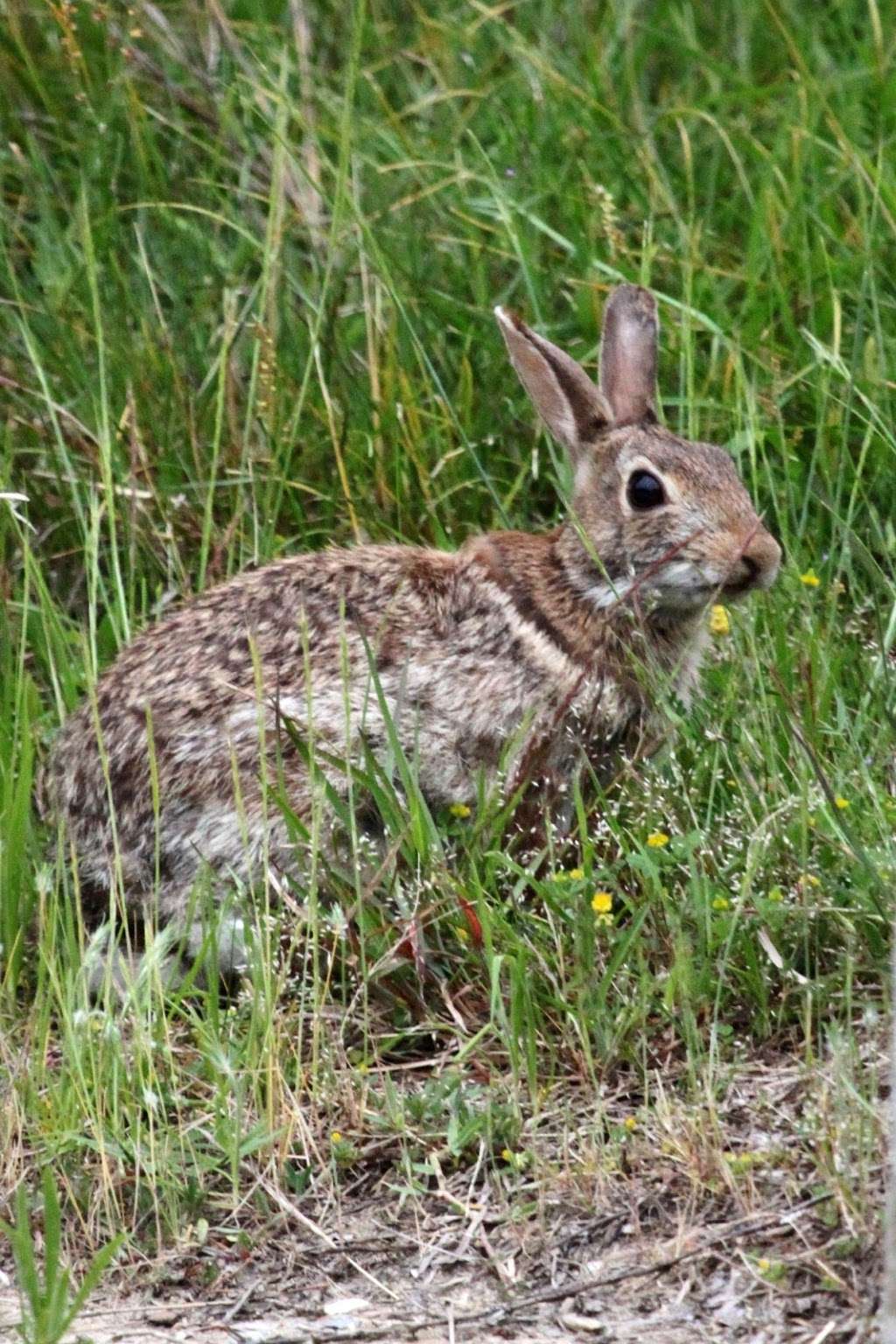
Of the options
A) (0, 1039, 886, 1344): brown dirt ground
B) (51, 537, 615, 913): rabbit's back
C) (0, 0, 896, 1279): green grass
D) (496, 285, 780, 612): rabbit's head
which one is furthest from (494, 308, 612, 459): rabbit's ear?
(0, 1039, 886, 1344): brown dirt ground

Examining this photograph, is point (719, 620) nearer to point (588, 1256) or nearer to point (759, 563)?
point (759, 563)

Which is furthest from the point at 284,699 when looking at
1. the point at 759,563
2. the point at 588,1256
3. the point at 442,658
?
the point at 588,1256

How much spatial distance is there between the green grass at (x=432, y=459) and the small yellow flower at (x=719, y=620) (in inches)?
4.0

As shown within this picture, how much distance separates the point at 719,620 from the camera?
16.6 feet

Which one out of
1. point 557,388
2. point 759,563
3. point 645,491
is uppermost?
point 557,388

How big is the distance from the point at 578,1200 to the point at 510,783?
1110 mm

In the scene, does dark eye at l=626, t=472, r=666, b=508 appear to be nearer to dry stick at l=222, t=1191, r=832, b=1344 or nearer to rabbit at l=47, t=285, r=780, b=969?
rabbit at l=47, t=285, r=780, b=969

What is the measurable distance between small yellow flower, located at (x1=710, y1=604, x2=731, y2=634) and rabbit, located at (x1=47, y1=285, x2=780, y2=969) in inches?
2.2

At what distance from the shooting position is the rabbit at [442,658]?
488 cm

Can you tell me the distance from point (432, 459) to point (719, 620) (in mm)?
1057

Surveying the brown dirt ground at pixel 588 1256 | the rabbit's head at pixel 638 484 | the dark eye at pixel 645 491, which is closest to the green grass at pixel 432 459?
the brown dirt ground at pixel 588 1256

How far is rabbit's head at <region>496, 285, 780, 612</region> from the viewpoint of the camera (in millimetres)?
4953

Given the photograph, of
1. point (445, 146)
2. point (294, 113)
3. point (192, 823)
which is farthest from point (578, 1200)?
point (445, 146)

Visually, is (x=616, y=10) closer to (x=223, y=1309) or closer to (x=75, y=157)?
(x=75, y=157)
